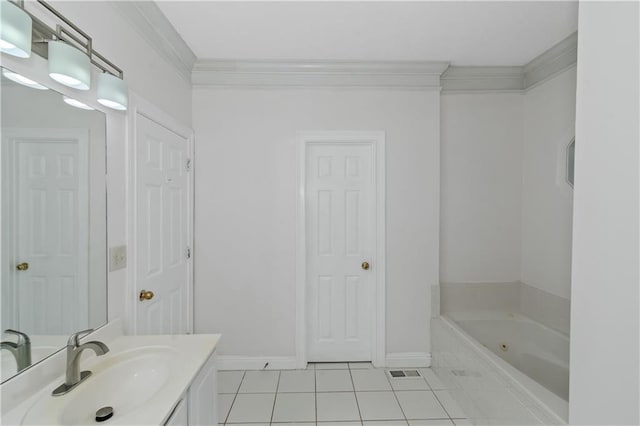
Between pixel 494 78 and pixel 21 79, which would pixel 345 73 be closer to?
pixel 494 78

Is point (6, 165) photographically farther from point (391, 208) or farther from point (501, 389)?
point (501, 389)

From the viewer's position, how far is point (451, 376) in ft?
7.20

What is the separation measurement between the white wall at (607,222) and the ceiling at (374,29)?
110 cm

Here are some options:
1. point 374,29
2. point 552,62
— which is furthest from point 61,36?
point 552,62

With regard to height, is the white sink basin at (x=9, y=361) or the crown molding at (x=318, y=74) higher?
the crown molding at (x=318, y=74)

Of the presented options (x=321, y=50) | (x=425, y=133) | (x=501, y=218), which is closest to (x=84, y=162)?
(x=321, y=50)

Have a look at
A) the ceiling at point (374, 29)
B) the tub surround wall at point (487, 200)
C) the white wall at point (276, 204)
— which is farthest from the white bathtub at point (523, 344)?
the ceiling at point (374, 29)

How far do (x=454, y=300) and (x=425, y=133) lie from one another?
155 centimetres

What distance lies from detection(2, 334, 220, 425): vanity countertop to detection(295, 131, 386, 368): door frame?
1.12 m

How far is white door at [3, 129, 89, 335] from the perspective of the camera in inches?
39.6

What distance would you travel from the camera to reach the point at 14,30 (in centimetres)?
90

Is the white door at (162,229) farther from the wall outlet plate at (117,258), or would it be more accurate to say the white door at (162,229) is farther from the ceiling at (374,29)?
the ceiling at (374,29)

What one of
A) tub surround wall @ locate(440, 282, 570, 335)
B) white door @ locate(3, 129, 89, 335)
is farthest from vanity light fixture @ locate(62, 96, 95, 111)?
tub surround wall @ locate(440, 282, 570, 335)

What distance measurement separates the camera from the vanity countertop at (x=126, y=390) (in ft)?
2.99
